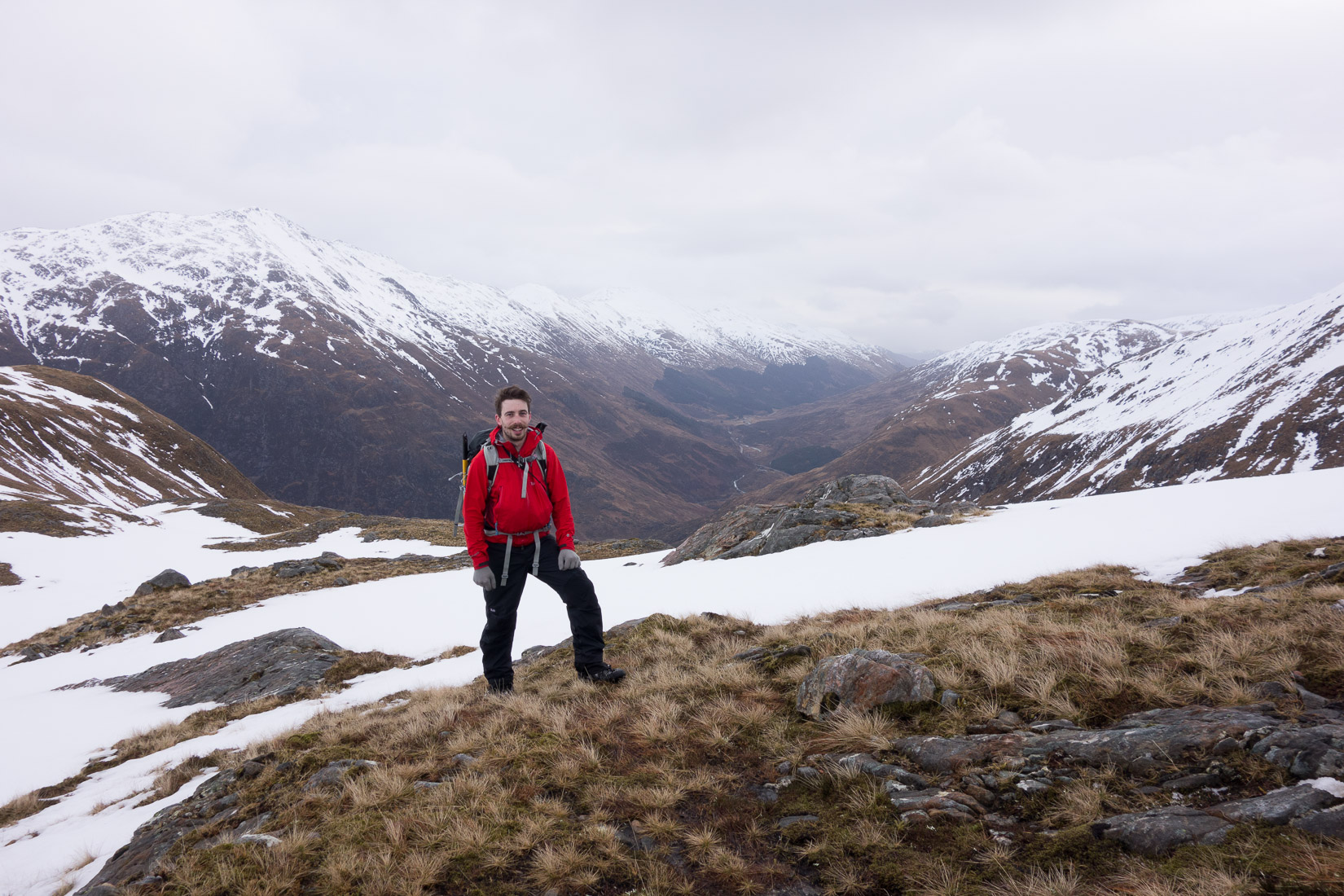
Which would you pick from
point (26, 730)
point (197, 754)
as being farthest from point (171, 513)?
point (197, 754)

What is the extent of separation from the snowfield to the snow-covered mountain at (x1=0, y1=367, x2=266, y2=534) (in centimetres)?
5800

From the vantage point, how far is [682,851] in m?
4.14

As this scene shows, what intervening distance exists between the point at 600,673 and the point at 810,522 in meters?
14.5

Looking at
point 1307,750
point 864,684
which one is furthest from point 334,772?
point 1307,750

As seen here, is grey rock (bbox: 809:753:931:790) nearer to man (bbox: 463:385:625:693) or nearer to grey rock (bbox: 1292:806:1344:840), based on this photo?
grey rock (bbox: 1292:806:1344:840)

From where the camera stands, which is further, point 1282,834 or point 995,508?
point 995,508

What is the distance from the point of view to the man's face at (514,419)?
7758 millimetres

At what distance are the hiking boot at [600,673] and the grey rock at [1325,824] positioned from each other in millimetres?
6603

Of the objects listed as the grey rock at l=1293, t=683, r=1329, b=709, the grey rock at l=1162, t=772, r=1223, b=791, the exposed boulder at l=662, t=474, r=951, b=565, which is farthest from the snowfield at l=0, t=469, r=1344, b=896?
the grey rock at l=1162, t=772, r=1223, b=791

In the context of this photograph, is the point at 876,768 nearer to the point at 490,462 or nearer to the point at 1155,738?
the point at 1155,738

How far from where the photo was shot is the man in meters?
7.75

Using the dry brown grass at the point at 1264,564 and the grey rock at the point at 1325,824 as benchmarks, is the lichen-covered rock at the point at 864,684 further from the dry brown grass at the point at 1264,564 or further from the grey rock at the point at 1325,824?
the dry brown grass at the point at 1264,564

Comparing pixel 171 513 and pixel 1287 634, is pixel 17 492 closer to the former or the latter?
pixel 171 513

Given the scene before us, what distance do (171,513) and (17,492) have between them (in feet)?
66.4
